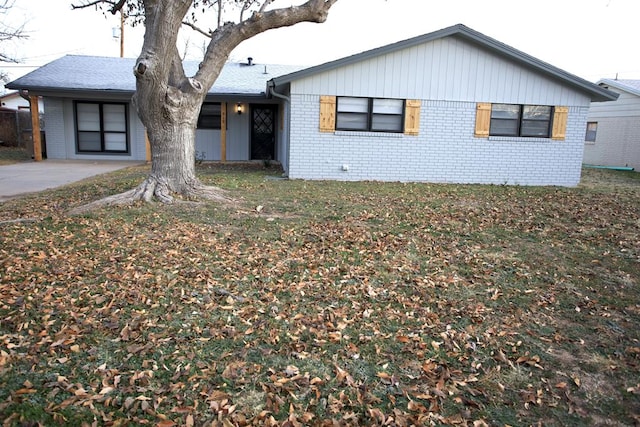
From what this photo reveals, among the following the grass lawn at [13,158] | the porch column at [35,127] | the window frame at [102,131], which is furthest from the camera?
the window frame at [102,131]

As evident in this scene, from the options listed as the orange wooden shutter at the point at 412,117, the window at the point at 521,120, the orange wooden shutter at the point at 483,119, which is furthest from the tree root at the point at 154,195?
the window at the point at 521,120

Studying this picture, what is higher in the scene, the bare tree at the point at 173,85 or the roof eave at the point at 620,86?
the roof eave at the point at 620,86

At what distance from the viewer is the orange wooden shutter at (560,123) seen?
1255 centimetres

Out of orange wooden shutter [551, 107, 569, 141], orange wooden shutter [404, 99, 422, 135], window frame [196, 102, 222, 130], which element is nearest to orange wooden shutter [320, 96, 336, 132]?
Answer: orange wooden shutter [404, 99, 422, 135]

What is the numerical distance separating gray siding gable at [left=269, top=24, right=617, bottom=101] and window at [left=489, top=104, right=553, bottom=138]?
970 mm

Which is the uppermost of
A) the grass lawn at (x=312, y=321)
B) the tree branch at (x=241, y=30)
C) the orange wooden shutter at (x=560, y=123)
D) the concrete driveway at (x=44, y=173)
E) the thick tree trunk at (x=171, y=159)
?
the tree branch at (x=241, y=30)

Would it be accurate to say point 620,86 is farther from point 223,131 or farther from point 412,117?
point 223,131

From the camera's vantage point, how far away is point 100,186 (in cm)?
961

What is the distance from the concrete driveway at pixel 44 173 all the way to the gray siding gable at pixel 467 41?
5.74 meters

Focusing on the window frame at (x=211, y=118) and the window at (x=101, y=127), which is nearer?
the window at (x=101, y=127)

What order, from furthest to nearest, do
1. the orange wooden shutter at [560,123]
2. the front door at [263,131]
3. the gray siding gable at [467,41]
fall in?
1. the front door at [263,131]
2. the orange wooden shutter at [560,123]
3. the gray siding gable at [467,41]

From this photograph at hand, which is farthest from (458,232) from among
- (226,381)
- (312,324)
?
(226,381)

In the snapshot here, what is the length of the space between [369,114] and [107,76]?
10566mm

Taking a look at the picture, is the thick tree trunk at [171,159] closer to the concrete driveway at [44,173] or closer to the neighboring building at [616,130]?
the concrete driveway at [44,173]
